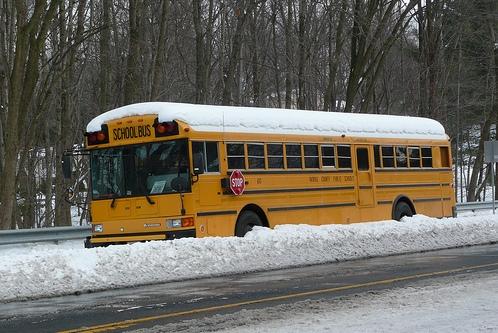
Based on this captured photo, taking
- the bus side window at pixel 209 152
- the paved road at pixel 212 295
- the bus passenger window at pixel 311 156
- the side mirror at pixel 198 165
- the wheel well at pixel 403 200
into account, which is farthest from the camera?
the wheel well at pixel 403 200

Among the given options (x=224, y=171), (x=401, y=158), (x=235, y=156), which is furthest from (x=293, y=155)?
(x=401, y=158)

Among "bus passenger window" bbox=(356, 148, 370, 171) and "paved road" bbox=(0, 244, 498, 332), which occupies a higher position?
"bus passenger window" bbox=(356, 148, 370, 171)

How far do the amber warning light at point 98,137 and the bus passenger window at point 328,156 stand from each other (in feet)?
17.3

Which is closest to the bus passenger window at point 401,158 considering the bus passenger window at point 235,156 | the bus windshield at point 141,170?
the bus passenger window at point 235,156

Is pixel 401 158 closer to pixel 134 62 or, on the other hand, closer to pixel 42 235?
pixel 134 62

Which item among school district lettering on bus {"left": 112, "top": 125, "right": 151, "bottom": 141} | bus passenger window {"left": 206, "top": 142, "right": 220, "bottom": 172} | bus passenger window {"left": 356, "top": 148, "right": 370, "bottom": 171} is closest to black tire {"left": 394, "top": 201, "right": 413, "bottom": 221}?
bus passenger window {"left": 356, "top": 148, "right": 370, "bottom": 171}

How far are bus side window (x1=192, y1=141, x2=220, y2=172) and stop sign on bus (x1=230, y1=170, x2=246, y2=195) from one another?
353mm

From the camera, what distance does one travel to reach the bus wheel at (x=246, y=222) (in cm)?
1544

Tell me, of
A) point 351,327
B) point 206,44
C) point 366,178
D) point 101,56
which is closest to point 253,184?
point 366,178

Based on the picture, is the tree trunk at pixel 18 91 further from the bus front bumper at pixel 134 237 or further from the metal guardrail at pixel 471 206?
the metal guardrail at pixel 471 206

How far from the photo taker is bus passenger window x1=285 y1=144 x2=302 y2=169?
16906 millimetres

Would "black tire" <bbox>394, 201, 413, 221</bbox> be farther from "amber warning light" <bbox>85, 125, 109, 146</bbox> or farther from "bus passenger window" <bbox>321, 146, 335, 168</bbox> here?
"amber warning light" <bbox>85, 125, 109, 146</bbox>

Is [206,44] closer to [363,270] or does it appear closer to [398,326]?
[363,270]

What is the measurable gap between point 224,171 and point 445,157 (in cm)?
928
